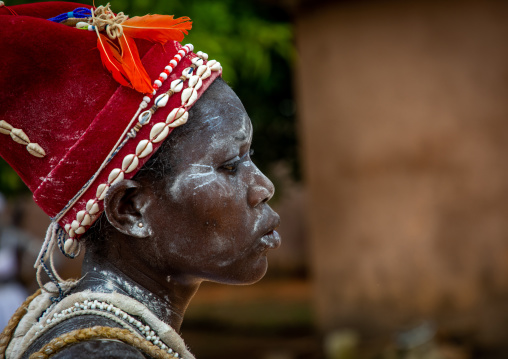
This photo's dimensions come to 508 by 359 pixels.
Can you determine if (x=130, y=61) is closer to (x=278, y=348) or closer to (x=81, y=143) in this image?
(x=81, y=143)

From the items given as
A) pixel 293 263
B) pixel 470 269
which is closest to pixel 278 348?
pixel 470 269

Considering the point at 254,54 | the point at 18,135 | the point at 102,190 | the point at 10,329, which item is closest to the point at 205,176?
the point at 102,190

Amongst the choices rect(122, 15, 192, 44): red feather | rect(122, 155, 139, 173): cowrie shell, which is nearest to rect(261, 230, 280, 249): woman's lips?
rect(122, 155, 139, 173): cowrie shell

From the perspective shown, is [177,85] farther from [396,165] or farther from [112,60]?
[396,165]

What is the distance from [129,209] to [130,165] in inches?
5.9

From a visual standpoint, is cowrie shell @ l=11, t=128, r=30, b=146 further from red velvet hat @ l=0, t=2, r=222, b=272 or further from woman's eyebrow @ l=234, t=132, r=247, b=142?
woman's eyebrow @ l=234, t=132, r=247, b=142

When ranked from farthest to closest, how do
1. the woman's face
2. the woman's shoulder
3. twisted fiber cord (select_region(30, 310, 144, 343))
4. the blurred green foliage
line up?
the blurred green foliage → the woman's face → twisted fiber cord (select_region(30, 310, 144, 343)) → the woman's shoulder

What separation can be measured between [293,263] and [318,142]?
362 inches

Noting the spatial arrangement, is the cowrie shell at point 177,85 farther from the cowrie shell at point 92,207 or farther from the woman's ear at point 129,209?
the cowrie shell at point 92,207

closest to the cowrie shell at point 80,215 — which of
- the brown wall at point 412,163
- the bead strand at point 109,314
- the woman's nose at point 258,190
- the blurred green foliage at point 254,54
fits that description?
the bead strand at point 109,314

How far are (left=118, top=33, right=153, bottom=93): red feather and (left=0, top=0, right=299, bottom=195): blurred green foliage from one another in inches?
113

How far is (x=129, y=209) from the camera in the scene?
214 cm

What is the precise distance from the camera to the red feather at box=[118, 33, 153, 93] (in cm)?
204

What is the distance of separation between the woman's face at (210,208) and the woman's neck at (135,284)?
2.2 inches
